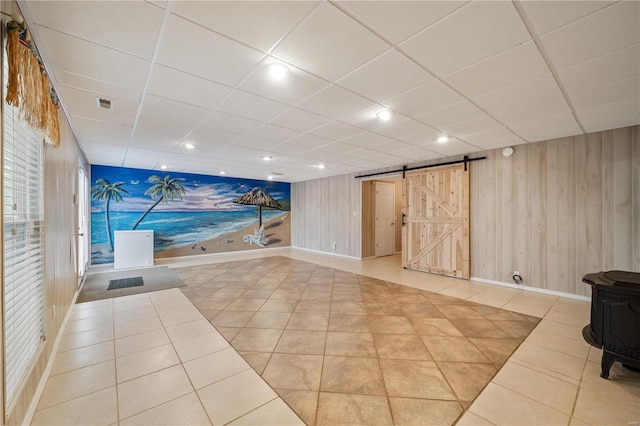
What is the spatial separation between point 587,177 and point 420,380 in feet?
13.7

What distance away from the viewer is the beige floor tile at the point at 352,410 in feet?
5.45

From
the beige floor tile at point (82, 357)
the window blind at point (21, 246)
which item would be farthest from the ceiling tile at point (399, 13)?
the beige floor tile at point (82, 357)

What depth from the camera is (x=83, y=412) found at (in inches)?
68.5

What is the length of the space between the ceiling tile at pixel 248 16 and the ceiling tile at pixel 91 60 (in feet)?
2.67

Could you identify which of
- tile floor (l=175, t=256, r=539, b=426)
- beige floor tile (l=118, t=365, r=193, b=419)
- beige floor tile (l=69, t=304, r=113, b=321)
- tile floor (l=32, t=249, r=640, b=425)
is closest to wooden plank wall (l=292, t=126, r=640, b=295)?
tile floor (l=32, t=249, r=640, b=425)

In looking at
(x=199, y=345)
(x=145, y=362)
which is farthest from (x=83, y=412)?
(x=199, y=345)

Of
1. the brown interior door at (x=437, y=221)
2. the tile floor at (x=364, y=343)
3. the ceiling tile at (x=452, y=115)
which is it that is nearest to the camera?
the tile floor at (x=364, y=343)

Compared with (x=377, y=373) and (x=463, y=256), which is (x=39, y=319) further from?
(x=463, y=256)

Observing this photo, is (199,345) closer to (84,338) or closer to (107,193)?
(84,338)

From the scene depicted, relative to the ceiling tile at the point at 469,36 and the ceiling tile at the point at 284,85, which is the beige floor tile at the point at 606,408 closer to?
the ceiling tile at the point at 469,36

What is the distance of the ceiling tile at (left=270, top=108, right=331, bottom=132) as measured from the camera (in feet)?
10.2

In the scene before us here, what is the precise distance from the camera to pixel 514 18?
1.61 meters

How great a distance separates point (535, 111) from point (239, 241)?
8.11 metres

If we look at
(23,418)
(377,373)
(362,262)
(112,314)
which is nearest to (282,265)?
(362,262)
